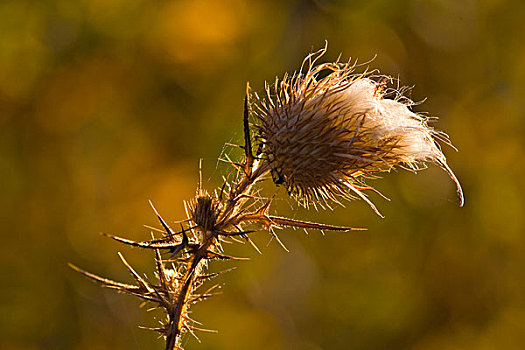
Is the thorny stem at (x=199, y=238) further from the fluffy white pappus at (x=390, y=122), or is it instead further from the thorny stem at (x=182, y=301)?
the fluffy white pappus at (x=390, y=122)

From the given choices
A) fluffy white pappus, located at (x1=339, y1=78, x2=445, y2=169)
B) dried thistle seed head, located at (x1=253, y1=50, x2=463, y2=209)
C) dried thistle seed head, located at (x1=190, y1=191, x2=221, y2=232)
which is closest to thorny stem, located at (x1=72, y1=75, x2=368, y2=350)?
dried thistle seed head, located at (x1=190, y1=191, x2=221, y2=232)

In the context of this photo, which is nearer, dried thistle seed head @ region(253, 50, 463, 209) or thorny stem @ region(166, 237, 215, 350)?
thorny stem @ region(166, 237, 215, 350)

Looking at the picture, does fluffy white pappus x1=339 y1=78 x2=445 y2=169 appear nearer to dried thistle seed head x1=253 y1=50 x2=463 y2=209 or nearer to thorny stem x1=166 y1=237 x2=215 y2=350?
dried thistle seed head x1=253 y1=50 x2=463 y2=209

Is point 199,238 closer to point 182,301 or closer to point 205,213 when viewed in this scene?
point 205,213

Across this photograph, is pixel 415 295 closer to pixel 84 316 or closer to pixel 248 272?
pixel 248 272

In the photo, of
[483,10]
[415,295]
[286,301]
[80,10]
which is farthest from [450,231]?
[80,10]
